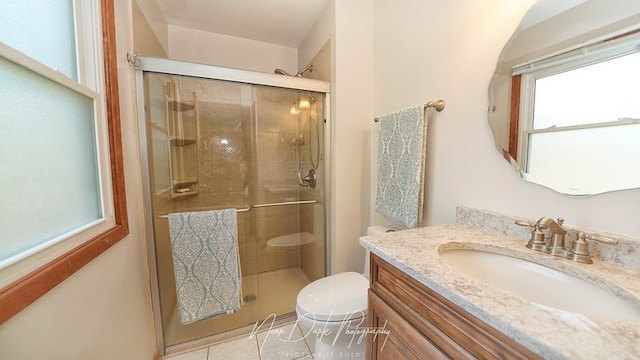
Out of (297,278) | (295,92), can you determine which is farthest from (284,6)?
(297,278)

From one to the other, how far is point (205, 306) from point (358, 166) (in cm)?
138

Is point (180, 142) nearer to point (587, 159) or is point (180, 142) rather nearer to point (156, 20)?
point (156, 20)

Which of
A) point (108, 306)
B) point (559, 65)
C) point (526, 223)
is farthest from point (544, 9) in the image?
point (108, 306)

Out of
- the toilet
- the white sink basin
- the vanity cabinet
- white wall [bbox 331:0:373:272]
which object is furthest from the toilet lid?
the white sink basin

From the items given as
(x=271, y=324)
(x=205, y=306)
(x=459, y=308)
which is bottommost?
(x=271, y=324)

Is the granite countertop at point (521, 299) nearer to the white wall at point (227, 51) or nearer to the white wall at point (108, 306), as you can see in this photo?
the white wall at point (108, 306)

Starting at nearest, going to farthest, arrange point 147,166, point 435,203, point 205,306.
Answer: point 435,203
point 147,166
point 205,306

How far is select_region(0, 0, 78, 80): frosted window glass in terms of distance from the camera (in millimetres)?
527

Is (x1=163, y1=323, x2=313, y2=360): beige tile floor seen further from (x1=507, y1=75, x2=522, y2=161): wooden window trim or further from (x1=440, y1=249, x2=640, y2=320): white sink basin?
(x1=507, y1=75, x2=522, y2=161): wooden window trim

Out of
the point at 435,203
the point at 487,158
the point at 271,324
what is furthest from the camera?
the point at 271,324

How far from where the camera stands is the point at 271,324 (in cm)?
161

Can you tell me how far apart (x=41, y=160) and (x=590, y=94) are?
1547mm

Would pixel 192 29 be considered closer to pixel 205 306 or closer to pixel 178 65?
pixel 178 65

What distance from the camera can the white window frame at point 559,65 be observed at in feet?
1.95
